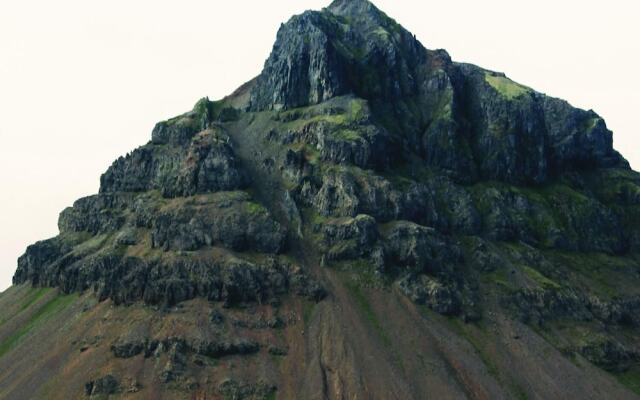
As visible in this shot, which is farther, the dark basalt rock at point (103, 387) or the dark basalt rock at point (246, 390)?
the dark basalt rock at point (246, 390)

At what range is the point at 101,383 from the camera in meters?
196

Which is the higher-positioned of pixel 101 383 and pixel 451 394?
pixel 101 383

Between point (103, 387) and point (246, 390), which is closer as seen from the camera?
point (103, 387)

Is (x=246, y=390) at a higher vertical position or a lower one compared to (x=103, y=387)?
lower

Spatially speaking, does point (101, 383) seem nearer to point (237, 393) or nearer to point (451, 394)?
point (237, 393)

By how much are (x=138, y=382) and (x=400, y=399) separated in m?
81.8

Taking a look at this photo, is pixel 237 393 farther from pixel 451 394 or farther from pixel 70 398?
pixel 451 394

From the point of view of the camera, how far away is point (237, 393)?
7741 inches

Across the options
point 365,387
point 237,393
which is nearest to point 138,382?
point 237,393

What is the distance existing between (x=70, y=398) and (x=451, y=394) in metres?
118

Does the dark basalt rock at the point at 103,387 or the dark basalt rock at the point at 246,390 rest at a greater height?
the dark basalt rock at the point at 103,387

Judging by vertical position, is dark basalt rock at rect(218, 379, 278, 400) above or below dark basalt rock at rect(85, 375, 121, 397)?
below

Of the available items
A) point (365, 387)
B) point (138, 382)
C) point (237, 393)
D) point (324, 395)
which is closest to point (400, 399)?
point (365, 387)

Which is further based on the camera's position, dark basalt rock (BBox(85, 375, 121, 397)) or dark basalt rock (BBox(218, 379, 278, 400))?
dark basalt rock (BBox(218, 379, 278, 400))
